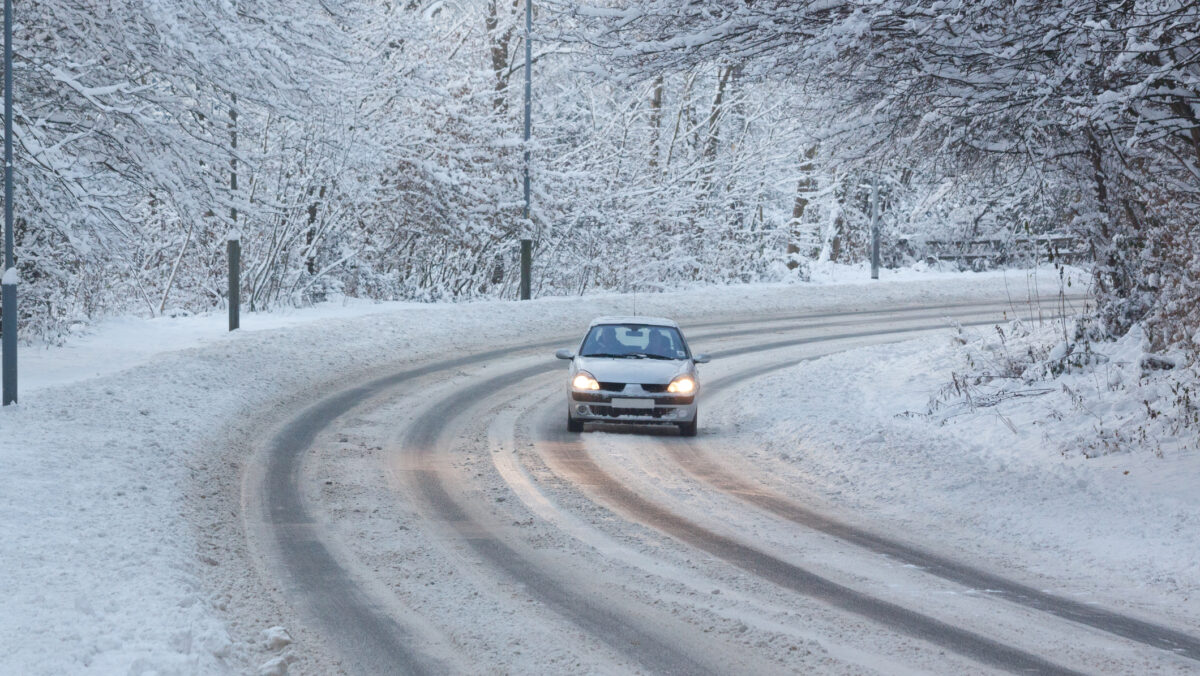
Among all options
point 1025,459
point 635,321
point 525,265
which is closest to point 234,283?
point 525,265

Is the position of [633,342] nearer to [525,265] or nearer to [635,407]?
[635,407]

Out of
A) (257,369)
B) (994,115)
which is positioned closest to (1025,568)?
(994,115)

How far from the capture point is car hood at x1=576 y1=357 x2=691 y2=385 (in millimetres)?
14719

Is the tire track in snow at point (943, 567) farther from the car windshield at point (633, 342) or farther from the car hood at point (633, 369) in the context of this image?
the car windshield at point (633, 342)

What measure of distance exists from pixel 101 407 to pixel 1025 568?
34.4ft

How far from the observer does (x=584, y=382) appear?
14.7 m

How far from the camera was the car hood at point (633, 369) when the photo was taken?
14.7 metres

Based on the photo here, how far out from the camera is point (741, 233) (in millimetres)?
38625

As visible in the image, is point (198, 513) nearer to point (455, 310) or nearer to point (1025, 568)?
point (1025, 568)

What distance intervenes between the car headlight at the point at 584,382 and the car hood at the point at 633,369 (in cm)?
6

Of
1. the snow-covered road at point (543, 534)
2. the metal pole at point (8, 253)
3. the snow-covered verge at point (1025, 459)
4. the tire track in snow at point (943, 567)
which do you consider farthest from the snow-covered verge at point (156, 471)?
the snow-covered verge at point (1025, 459)

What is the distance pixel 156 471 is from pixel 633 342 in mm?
6668

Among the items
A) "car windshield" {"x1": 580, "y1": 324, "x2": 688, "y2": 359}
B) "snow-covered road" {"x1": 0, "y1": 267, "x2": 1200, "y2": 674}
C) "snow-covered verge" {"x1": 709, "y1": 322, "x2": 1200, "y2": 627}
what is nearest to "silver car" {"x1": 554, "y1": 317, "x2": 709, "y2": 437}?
"car windshield" {"x1": 580, "y1": 324, "x2": 688, "y2": 359}

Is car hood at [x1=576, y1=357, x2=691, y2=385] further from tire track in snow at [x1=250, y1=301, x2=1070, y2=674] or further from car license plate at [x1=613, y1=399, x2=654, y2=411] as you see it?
tire track in snow at [x1=250, y1=301, x2=1070, y2=674]
